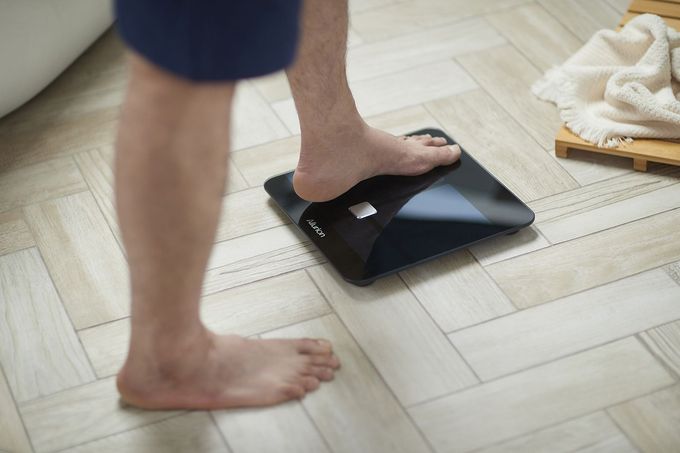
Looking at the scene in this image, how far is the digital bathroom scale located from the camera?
134cm

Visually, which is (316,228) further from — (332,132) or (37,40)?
(37,40)

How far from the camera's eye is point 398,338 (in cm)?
125

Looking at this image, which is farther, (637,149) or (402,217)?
(637,149)

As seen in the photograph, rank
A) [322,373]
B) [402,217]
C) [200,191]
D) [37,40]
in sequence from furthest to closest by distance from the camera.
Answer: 1. [37,40]
2. [402,217]
3. [322,373]
4. [200,191]

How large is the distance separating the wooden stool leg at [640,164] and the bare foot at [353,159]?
0.29 metres

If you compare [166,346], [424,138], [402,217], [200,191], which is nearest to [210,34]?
[200,191]

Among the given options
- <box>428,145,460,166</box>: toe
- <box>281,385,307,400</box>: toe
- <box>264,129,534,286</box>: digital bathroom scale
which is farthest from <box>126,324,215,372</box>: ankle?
<box>428,145,460,166</box>: toe

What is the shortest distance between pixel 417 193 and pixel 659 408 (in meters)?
0.49

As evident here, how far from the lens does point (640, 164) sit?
154cm

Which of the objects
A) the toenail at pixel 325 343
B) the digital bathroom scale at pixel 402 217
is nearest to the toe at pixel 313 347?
the toenail at pixel 325 343

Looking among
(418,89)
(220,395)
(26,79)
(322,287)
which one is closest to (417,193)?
(322,287)

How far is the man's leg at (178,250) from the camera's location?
906 mm

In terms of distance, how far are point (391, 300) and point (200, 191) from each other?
44 centimetres

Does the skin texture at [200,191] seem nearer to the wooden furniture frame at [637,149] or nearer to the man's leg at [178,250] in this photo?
the man's leg at [178,250]
